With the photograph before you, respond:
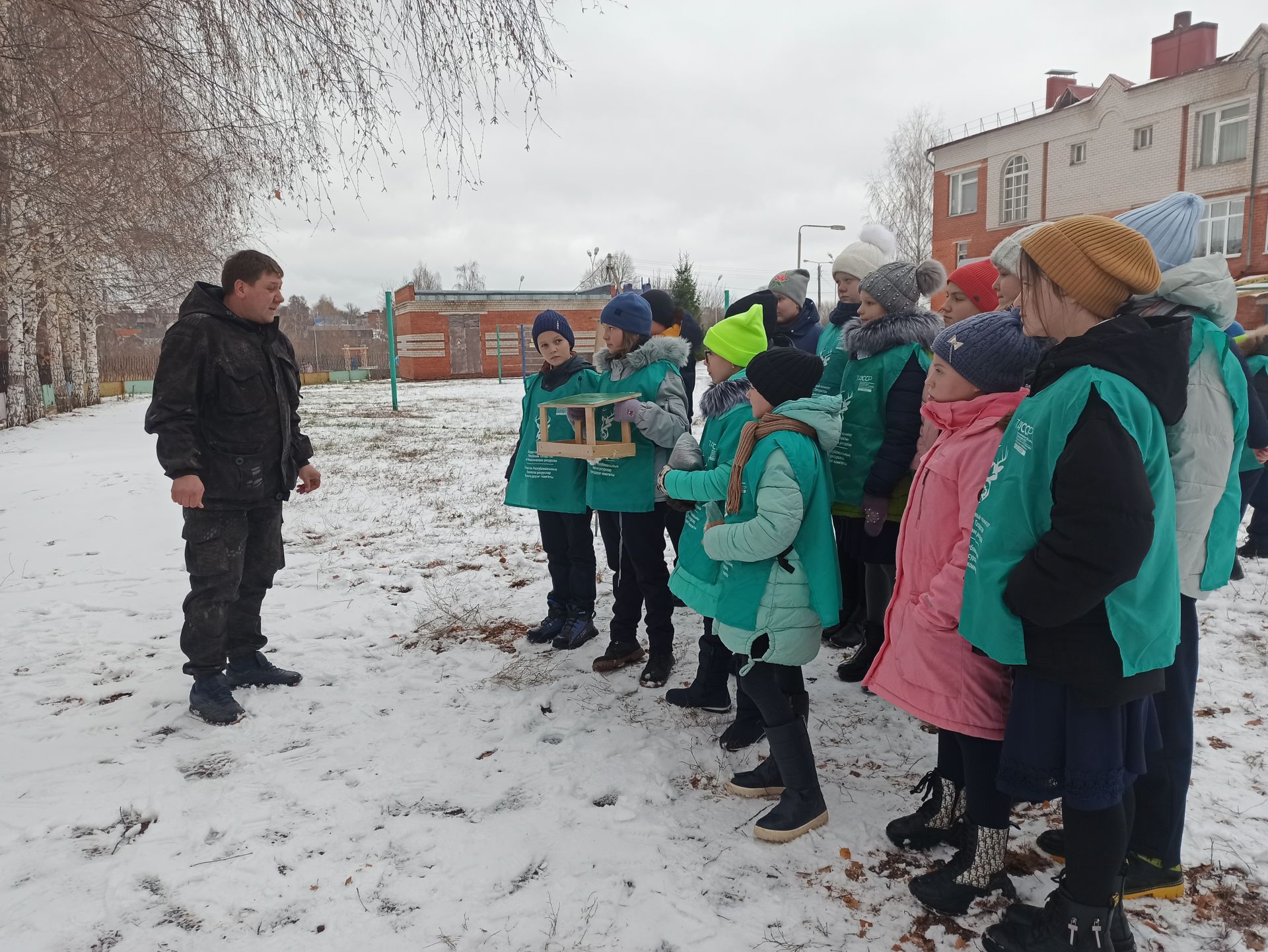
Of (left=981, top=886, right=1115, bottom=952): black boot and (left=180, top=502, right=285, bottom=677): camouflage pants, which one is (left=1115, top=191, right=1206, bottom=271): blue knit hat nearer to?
(left=981, top=886, right=1115, bottom=952): black boot

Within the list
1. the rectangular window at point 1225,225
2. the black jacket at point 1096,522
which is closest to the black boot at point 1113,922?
the black jacket at point 1096,522

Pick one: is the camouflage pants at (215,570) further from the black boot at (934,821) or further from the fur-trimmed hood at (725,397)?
the black boot at (934,821)

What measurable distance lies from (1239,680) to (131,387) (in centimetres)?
3560

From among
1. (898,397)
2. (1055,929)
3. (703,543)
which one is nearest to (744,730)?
(703,543)

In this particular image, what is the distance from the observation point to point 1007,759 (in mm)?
1944

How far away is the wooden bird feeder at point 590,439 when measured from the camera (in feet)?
12.2

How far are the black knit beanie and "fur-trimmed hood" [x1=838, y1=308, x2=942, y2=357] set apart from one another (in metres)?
0.90

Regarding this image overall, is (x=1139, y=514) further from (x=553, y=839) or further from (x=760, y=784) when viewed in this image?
(x=553, y=839)

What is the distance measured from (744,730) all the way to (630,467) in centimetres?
137

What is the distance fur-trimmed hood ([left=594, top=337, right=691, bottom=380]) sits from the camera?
152 inches

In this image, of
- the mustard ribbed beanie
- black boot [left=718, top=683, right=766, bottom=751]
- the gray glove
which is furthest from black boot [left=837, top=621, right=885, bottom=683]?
the mustard ribbed beanie

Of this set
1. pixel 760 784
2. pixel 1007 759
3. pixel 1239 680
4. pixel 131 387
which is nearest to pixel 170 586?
pixel 760 784

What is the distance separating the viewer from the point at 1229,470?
6.82ft

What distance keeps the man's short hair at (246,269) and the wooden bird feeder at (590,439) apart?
1432mm
